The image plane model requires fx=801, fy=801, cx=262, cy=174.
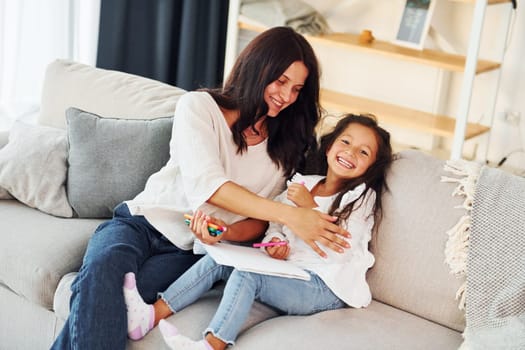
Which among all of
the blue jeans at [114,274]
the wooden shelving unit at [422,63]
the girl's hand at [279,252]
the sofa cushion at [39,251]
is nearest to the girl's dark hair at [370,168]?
the girl's hand at [279,252]

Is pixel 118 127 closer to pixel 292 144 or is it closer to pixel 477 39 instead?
pixel 292 144

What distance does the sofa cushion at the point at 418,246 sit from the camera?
1.95 metres

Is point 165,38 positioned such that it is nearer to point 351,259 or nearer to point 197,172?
point 197,172

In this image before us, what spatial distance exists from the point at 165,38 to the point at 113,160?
1765 millimetres

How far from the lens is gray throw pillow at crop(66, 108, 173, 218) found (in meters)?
2.35

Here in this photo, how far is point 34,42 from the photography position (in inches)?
138

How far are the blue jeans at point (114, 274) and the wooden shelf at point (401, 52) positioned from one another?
168 cm

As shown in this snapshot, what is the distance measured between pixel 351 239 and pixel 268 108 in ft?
1.37

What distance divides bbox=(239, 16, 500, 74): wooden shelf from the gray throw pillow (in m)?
1.47

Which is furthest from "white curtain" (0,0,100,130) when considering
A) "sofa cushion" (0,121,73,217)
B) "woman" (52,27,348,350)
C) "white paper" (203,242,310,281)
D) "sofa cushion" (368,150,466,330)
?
"sofa cushion" (368,150,466,330)

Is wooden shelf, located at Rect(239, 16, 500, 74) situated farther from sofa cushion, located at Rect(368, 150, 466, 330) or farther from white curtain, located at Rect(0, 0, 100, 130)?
sofa cushion, located at Rect(368, 150, 466, 330)

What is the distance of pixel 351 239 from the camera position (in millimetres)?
1984

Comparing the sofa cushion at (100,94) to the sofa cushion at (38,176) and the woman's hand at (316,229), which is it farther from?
the woman's hand at (316,229)

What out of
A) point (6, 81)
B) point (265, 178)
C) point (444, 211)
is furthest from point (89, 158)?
point (6, 81)
